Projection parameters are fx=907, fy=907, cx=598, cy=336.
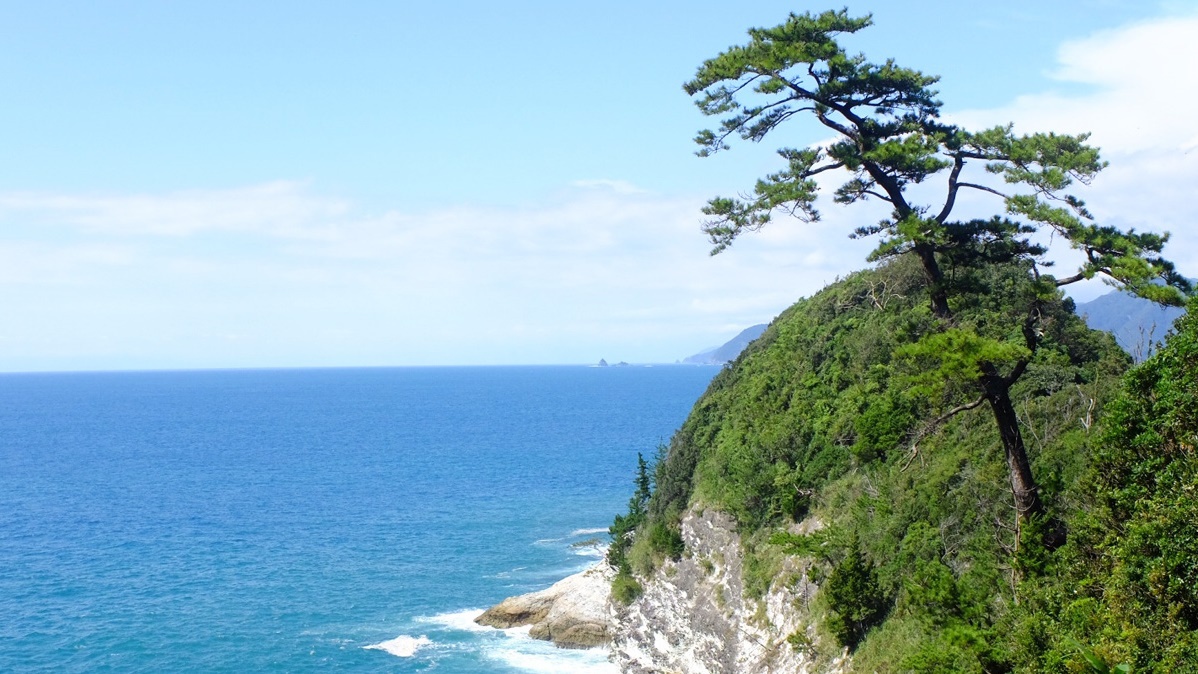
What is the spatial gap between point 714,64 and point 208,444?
127m

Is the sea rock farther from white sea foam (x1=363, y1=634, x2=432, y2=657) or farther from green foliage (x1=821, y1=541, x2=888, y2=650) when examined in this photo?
green foliage (x1=821, y1=541, x2=888, y2=650)

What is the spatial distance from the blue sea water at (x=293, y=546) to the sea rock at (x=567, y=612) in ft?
3.34

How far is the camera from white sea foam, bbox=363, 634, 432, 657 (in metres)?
45.3

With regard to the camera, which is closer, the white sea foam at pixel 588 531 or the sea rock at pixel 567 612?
the sea rock at pixel 567 612

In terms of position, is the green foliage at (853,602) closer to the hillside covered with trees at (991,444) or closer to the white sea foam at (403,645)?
the hillside covered with trees at (991,444)

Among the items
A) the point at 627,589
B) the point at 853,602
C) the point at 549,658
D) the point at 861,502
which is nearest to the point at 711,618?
the point at 627,589

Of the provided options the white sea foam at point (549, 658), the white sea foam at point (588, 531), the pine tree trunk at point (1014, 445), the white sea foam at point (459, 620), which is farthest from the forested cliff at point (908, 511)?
the white sea foam at point (588, 531)

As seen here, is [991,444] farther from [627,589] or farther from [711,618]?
[627,589]

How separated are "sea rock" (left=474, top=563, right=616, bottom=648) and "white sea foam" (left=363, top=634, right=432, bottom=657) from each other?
153 inches

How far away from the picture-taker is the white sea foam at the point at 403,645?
45.3 meters

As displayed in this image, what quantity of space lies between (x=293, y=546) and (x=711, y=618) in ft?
134

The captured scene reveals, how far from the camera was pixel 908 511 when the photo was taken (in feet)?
89.0

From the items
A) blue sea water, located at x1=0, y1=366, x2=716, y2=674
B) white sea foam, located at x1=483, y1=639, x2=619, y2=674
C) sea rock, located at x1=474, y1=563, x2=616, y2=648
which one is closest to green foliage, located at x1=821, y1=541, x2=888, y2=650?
white sea foam, located at x1=483, y1=639, x2=619, y2=674

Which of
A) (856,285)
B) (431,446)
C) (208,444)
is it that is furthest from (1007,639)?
(208,444)
